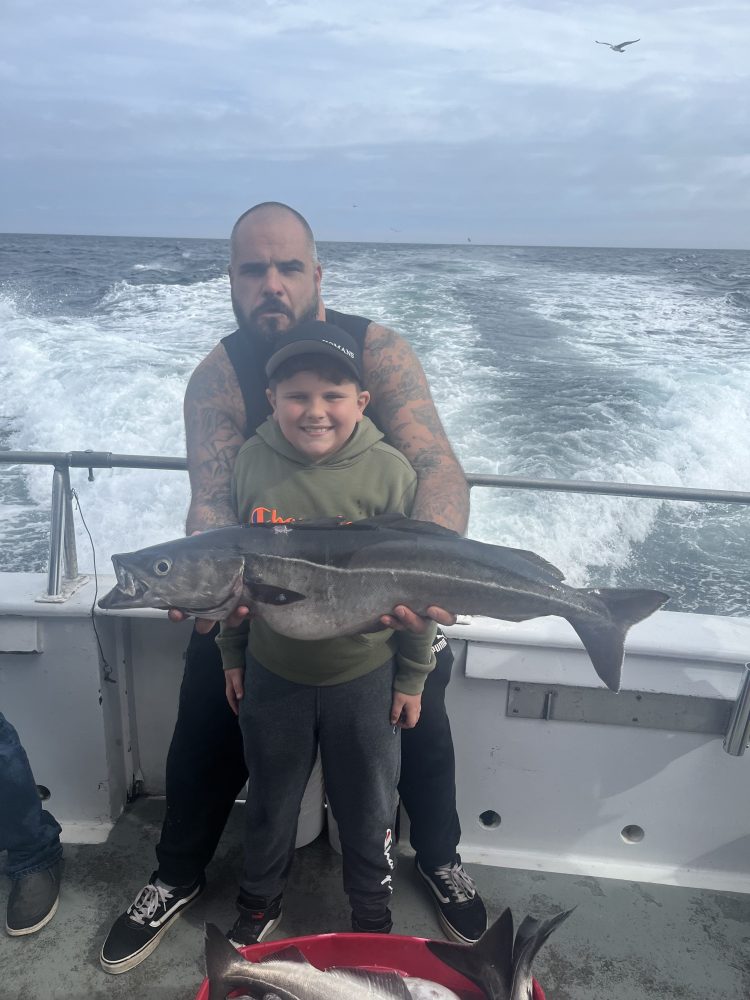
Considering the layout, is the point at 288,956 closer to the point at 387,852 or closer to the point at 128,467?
the point at 387,852

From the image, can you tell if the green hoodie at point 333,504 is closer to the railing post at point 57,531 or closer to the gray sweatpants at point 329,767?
the gray sweatpants at point 329,767

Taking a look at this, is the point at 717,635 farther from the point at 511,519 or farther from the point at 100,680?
the point at 511,519

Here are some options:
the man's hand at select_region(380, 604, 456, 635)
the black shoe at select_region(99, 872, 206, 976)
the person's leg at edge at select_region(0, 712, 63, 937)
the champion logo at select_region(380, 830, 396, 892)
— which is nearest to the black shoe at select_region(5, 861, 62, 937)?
the person's leg at edge at select_region(0, 712, 63, 937)

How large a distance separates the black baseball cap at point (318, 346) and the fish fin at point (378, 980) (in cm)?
150

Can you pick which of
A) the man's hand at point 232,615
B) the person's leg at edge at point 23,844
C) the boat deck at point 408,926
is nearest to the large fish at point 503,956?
the boat deck at point 408,926

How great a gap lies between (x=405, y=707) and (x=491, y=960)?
2.11 ft

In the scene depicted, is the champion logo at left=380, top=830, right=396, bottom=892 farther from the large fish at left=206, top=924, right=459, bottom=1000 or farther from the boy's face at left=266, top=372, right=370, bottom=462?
the boy's face at left=266, top=372, right=370, bottom=462

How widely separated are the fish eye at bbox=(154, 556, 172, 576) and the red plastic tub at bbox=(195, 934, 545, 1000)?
100 cm

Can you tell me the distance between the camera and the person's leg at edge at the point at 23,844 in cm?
245

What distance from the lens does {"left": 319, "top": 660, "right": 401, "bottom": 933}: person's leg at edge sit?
2100mm

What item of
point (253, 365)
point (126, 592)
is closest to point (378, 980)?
point (126, 592)

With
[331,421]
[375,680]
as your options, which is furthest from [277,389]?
[375,680]

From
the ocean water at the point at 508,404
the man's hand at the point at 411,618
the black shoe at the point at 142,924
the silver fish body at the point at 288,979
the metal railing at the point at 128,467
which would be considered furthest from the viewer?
the ocean water at the point at 508,404

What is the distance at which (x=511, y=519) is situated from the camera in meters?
7.45
